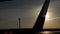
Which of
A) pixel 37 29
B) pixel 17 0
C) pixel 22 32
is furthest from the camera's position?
pixel 17 0

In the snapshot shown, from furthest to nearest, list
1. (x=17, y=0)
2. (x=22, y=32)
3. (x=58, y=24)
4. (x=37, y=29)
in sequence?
(x=17, y=0)
(x=58, y=24)
(x=37, y=29)
(x=22, y=32)

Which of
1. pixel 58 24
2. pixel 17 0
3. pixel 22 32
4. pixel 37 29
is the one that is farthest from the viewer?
pixel 17 0

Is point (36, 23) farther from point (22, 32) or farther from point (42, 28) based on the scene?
point (22, 32)

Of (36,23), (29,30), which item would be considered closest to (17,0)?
(36,23)

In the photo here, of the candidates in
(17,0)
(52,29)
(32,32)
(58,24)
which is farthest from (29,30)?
(17,0)

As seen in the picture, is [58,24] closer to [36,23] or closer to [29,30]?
[36,23]

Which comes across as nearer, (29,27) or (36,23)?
(29,27)

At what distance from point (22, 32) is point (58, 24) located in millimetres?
672

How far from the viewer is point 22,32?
278 cm

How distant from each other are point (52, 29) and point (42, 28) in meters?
0.15

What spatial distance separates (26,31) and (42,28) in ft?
0.97

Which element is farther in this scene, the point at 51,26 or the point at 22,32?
the point at 51,26

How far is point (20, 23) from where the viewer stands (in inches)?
126

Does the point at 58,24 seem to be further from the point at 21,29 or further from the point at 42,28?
the point at 21,29
